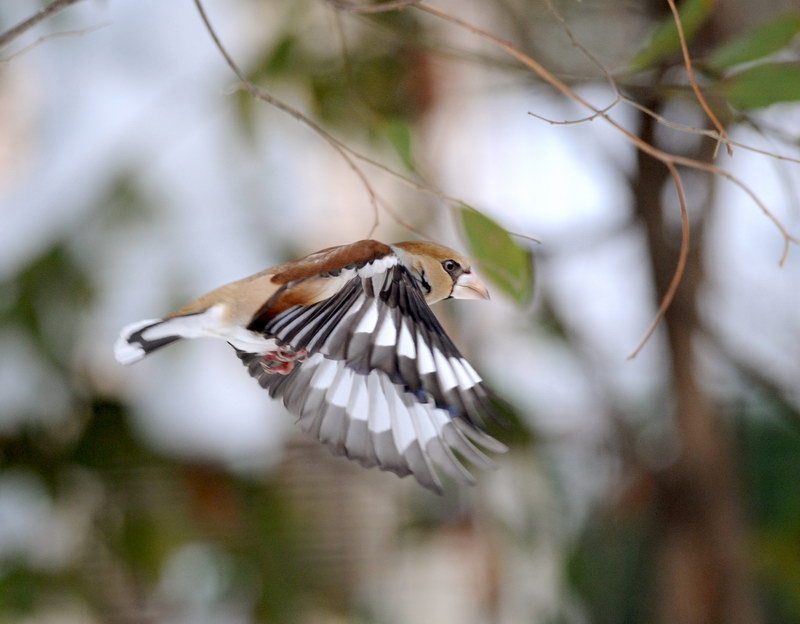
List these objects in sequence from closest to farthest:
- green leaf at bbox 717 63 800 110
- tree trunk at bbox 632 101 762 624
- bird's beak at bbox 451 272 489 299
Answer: bird's beak at bbox 451 272 489 299 < green leaf at bbox 717 63 800 110 < tree trunk at bbox 632 101 762 624

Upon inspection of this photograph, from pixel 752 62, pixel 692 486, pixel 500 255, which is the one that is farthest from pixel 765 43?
pixel 692 486

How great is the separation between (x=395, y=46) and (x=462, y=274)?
38.2 inches

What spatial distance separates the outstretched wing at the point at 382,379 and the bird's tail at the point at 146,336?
41 millimetres

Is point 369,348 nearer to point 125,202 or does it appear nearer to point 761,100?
point 761,100

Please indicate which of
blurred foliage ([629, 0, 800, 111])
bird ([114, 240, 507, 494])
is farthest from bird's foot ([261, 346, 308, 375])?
blurred foliage ([629, 0, 800, 111])

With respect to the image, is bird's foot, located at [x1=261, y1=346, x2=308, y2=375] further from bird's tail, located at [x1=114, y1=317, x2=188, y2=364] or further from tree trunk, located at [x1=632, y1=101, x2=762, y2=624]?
tree trunk, located at [x1=632, y1=101, x2=762, y2=624]

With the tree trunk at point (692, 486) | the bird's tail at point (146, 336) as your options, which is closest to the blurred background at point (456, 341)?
the tree trunk at point (692, 486)

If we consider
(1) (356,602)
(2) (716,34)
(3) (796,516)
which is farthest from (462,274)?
(1) (356,602)

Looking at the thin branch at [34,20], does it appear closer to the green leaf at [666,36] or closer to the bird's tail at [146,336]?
the bird's tail at [146,336]

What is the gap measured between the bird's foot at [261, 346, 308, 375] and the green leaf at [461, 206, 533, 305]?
0.11 m

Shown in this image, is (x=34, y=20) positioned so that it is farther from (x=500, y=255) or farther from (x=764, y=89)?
(x=764, y=89)

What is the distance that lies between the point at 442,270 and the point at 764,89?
27cm

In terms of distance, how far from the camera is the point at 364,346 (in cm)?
29

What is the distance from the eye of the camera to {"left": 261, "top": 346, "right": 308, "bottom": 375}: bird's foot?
1.26 ft
